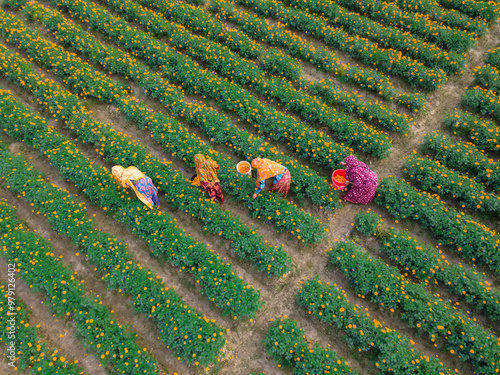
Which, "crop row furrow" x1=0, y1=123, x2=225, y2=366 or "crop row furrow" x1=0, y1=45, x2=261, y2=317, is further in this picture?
"crop row furrow" x1=0, y1=45, x2=261, y2=317

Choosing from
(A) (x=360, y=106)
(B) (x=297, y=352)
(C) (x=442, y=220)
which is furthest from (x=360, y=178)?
(B) (x=297, y=352)

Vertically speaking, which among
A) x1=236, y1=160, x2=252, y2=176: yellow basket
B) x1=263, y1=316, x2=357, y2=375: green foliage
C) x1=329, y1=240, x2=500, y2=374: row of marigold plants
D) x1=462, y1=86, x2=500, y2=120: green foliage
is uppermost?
x1=462, y1=86, x2=500, y2=120: green foliage

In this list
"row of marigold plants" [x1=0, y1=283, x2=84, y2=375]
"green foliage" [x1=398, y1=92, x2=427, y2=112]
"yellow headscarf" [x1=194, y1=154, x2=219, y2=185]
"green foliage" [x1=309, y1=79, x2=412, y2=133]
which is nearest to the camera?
"row of marigold plants" [x1=0, y1=283, x2=84, y2=375]

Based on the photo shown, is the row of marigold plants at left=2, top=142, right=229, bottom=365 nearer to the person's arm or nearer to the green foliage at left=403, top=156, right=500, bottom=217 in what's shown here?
the person's arm

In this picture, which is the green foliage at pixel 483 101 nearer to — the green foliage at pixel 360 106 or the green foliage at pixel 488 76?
the green foliage at pixel 488 76

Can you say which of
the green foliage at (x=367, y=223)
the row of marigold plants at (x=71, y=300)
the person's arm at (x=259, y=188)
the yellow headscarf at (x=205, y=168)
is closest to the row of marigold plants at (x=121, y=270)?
the row of marigold plants at (x=71, y=300)

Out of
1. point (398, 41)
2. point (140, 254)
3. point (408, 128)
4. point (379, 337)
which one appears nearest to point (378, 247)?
point (379, 337)

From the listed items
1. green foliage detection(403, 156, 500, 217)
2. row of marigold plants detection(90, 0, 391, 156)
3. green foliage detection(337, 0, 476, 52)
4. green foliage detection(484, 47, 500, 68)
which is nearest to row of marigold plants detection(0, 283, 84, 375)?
row of marigold plants detection(90, 0, 391, 156)
